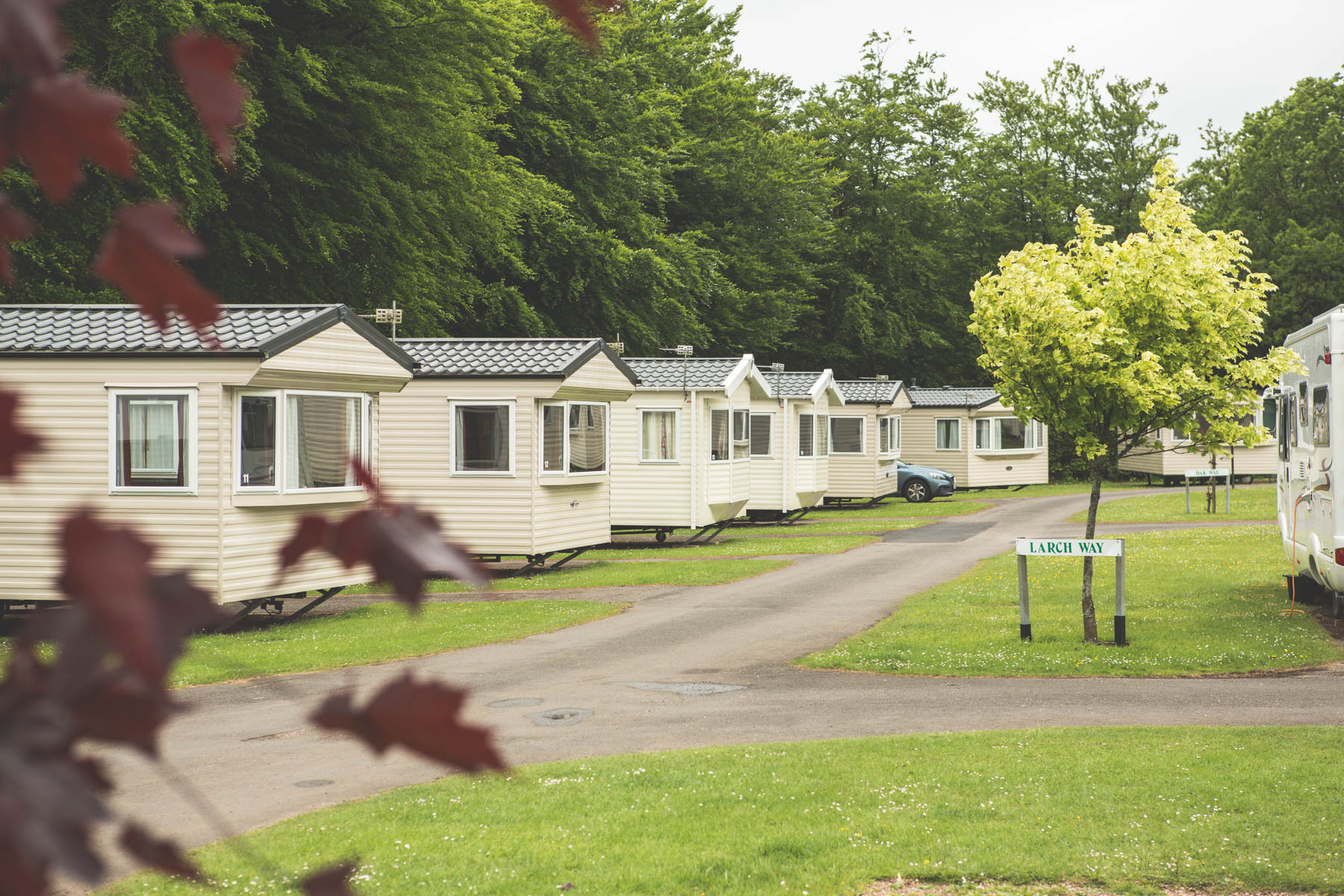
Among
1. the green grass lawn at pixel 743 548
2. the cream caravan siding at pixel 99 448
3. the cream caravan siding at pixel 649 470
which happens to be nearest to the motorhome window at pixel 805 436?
the green grass lawn at pixel 743 548

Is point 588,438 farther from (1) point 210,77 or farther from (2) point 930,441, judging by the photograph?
(2) point 930,441

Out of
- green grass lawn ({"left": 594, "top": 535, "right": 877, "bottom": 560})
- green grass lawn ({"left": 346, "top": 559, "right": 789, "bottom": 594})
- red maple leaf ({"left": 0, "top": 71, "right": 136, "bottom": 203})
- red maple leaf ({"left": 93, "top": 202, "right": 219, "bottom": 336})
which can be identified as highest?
red maple leaf ({"left": 0, "top": 71, "right": 136, "bottom": 203})

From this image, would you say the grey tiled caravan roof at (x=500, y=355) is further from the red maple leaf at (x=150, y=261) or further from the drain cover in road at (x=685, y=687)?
the red maple leaf at (x=150, y=261)

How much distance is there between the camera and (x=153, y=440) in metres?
13.9

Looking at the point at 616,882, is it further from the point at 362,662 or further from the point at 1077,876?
the point at 362,662

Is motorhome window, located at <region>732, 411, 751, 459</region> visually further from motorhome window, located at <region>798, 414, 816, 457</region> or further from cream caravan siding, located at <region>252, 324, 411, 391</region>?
cream caravan siding, located at <region>252, 324, 411, 391</region>

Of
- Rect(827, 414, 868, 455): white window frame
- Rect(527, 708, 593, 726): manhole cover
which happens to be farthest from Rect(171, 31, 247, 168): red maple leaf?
Rect(827, 414, 868, 455): white window frame

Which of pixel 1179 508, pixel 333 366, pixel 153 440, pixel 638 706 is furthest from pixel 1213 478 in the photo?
pixel 153 440

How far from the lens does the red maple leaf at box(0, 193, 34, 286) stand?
857mm

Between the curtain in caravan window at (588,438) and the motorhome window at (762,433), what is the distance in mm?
9061

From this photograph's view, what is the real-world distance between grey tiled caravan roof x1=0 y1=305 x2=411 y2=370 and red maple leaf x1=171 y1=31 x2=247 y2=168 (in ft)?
43.2

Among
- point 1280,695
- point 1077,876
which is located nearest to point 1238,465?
point 1280,695

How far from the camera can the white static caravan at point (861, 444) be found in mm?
36344

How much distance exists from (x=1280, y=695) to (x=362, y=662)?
8.25 m
